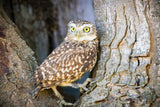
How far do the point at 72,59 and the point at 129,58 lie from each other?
69 cm

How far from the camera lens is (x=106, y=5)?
2.58 metres

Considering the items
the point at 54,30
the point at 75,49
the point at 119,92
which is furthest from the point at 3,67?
the point at 54,30

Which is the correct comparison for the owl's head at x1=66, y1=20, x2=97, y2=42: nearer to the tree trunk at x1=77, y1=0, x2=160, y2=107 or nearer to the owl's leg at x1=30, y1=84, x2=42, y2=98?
the tree trunk at x1=77, y1=0, x2=160, y2=107

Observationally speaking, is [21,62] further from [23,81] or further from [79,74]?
[79,74]

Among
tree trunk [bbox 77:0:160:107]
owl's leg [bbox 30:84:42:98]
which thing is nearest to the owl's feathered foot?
owl's leg [bbox 30:84:42:98]

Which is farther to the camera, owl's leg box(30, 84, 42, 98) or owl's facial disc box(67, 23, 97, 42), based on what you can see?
owl's facial disc box(67, 23, 97, 42)

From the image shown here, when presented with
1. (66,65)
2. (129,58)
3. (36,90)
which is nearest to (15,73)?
(36,90)

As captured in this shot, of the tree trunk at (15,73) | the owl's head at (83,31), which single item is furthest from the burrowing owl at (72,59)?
the tree trunk at (15,73)

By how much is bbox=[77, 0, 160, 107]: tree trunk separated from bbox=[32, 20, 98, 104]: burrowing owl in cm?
20

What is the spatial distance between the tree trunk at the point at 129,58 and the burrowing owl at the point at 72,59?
20 cm

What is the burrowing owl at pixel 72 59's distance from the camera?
238 centimetres

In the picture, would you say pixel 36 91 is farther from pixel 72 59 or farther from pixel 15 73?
pixel 72 59

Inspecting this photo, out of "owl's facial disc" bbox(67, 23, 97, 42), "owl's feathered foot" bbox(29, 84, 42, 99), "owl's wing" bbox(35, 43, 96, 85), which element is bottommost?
"owl's feathered foot" bbox(29, 84, 42, 99)

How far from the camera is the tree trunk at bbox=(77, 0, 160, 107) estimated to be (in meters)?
2.27
